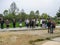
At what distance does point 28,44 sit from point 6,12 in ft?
338

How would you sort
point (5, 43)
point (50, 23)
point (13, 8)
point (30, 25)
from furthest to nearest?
point (13, 8)
point (30, 25)
point (50, 23)
point (5, 43)

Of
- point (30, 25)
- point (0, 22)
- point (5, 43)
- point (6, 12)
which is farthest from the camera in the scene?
point (6, 12)

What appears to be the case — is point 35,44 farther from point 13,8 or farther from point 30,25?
point 13,8

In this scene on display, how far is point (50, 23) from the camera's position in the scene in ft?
96.8

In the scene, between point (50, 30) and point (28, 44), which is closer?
point (28, 44)

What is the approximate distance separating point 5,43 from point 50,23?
10.1 meters

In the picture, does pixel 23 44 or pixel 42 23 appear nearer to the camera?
pixel 23 44

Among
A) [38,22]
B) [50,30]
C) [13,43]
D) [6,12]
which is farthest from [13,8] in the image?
[13,43]

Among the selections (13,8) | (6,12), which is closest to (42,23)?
(6,12)

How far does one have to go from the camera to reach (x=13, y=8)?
133375mm

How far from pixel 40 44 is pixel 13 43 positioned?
2577 millimetres

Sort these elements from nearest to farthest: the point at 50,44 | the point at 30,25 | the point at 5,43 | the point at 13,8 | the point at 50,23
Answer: the point at 50,44, the point at 5,43, the point at 50,23, the point at 30,25, the point at 13,8

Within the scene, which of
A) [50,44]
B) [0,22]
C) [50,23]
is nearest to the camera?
[50,44]

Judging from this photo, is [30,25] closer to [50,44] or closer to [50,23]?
[50,23]
